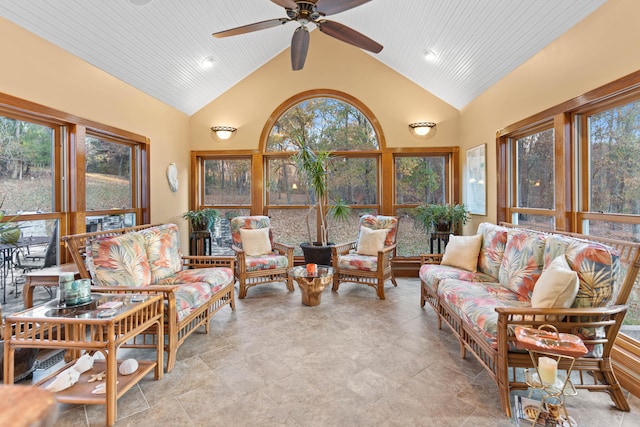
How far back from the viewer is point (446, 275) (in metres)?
3.15

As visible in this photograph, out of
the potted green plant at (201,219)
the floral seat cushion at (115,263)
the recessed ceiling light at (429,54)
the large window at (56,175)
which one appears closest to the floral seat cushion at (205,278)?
the floral seat cushion at (115,263)

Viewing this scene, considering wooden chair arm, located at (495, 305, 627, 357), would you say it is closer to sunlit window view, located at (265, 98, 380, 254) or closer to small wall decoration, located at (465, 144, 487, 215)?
small wall decoration, located at (465, 144, 487, 215)

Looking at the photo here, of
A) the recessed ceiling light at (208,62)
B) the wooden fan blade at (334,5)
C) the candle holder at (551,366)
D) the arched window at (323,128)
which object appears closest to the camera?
the candle holder at (551,366)

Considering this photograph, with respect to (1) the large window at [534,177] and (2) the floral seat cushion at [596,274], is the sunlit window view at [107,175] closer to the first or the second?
(2) the floral seat cushion at [596,274]

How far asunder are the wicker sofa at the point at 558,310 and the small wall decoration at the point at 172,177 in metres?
4.13

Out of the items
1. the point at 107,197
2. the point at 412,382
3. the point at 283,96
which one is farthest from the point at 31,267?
the point at 283,96

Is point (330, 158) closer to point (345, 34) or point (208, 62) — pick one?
point (208, 62)

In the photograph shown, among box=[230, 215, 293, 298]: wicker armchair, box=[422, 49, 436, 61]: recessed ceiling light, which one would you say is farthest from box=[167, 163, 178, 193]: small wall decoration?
box=[422, 49, 436, 61]: recessed ceiling light

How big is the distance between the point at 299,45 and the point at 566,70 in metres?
2.43

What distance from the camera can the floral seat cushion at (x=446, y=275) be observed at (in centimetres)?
309

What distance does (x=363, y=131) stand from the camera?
17.4 ft

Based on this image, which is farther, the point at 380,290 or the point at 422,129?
the point at 422,129

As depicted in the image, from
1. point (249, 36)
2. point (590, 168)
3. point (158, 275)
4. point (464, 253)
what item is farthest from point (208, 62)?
point (590, 168)

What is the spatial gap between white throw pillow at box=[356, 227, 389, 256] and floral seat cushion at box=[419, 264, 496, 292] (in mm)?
1010
